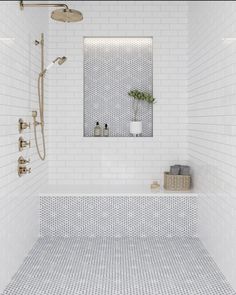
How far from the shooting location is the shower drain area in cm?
350

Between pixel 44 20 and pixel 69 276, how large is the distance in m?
3.06

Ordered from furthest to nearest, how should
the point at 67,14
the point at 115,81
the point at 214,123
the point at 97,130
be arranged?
the point at 115,81 < the point at 97,130 < the point at 214,123 < the point at 67,14

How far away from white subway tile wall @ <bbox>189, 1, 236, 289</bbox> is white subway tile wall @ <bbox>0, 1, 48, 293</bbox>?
181cm

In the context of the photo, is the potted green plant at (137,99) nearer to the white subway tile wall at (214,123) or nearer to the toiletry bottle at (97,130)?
the toiletry bottle at (97,130)

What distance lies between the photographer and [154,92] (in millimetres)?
5508

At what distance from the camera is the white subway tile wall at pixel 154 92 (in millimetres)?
5480

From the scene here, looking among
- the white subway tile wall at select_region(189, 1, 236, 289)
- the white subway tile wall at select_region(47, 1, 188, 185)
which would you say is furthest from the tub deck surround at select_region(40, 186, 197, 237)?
the white subway tile wall at select_region(47, 1, 188, 185)

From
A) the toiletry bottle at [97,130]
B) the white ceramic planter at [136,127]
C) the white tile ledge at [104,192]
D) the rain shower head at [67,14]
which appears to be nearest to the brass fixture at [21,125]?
the rain shower head at [67,14]

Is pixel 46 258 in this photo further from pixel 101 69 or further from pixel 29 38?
pixel 101 69

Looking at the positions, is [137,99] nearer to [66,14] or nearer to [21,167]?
[66,14]

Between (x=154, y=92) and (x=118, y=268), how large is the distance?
2416 millimetres

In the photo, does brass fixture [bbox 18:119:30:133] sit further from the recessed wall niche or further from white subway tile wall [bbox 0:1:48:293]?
the recessed wall niche

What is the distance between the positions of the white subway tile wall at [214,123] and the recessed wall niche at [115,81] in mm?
648

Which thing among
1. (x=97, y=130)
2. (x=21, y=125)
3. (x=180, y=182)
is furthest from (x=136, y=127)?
(x=21, y=125)
